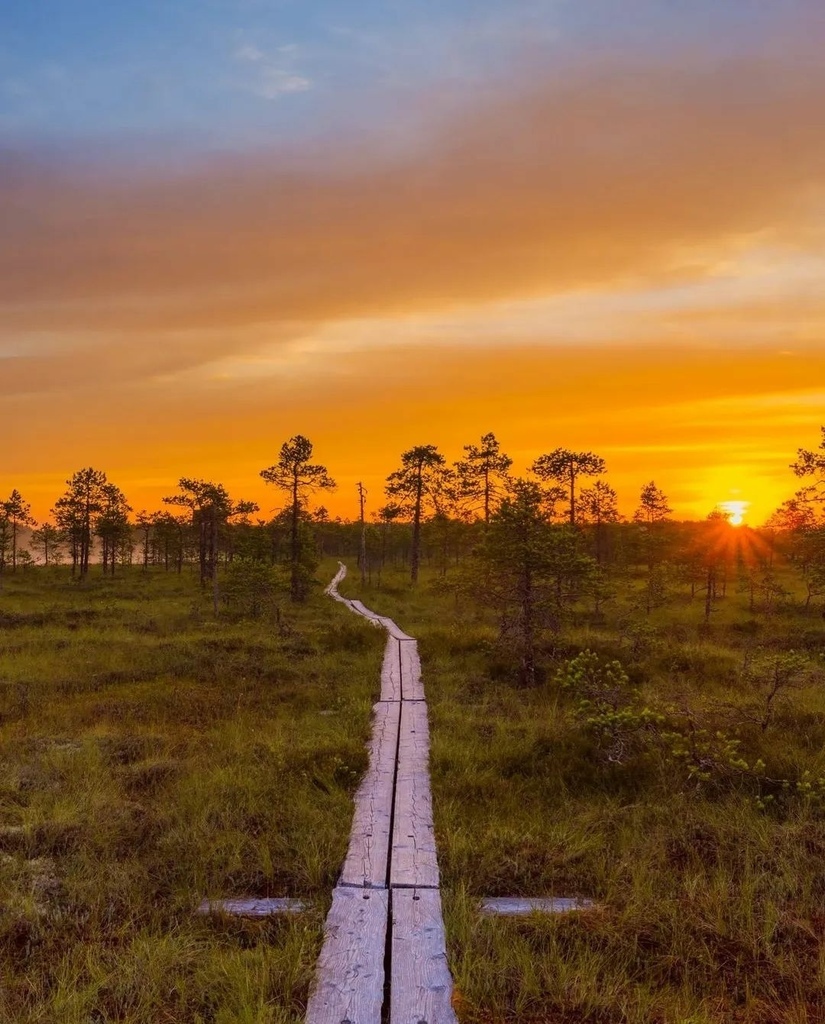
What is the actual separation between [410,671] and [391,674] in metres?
0.58

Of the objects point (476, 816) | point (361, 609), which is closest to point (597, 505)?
point (361, 609)

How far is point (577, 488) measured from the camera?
40656mm

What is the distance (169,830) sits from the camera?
20.6 feet

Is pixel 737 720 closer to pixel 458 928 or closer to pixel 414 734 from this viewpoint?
pixel 414 734

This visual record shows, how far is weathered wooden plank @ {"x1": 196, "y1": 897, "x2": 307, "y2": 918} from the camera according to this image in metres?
4.87

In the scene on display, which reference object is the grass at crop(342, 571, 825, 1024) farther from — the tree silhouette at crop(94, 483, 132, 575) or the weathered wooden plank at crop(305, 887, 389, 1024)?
the tree silhouette at crop(94, 483, 132, 575)

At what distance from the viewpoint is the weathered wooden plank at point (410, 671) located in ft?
40.3

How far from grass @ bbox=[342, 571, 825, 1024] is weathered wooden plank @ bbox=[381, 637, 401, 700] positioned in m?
1.61

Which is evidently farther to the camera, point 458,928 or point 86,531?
point 86,531

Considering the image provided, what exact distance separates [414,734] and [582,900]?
4.76 metres

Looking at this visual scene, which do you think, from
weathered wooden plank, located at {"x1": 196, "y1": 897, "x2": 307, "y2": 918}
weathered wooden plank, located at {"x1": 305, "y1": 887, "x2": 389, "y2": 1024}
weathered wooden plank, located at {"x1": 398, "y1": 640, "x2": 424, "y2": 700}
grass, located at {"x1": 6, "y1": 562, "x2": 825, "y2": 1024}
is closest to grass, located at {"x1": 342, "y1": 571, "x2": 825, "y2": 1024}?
grass, located at {"x1": 6, "y1": 562, "x2": 825, "y2": 1024}

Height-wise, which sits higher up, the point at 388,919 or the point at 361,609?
the point at 388,919

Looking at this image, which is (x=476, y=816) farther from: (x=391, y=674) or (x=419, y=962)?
(x=391, y=674)

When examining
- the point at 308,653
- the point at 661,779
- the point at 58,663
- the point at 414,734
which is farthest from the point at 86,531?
the point at 661,779
